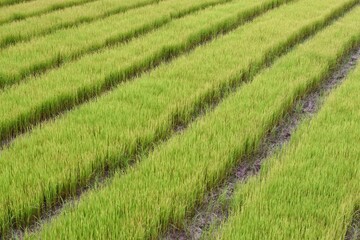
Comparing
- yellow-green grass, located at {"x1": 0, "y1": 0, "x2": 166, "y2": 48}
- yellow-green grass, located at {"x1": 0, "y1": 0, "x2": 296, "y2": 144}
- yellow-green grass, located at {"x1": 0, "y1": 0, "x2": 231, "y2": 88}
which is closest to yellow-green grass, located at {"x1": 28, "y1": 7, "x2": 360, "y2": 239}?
yellow-green grass, located at {"x1": 0, "y1": 0, "x2": 296, "y2": 144}

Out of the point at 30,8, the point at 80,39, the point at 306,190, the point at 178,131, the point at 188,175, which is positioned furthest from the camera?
the point at 30,8

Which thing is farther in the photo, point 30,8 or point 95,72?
point 30,8

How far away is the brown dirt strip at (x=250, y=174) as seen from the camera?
2449mm

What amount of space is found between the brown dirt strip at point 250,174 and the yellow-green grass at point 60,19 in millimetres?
3837

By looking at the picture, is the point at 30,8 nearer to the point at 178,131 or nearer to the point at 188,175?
the point at 178,131

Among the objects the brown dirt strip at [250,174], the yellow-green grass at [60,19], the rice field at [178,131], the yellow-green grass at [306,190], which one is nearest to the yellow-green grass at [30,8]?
the yellow-green grass at [60,19]

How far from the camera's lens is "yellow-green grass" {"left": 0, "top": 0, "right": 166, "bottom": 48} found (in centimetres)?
635

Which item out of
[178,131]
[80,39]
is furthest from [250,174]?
[80,39]

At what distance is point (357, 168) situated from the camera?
2.91 m

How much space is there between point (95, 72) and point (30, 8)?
153 inches

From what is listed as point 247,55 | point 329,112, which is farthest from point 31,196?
point 247,55

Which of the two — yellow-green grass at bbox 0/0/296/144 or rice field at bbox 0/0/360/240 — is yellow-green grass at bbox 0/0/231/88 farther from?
yellow-green grass at bbox 0/0/296/144

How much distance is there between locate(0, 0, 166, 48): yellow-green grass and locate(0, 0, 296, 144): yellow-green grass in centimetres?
143

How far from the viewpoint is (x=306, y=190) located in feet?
8.64
